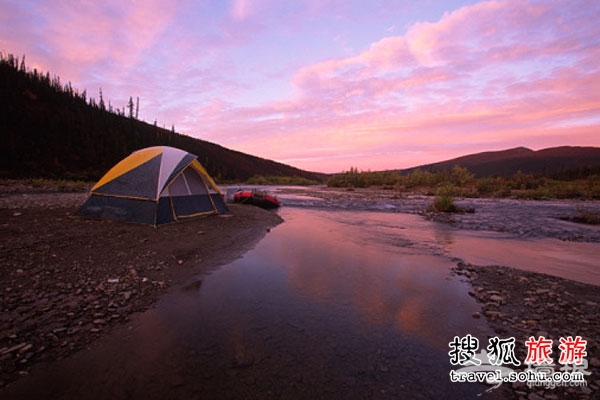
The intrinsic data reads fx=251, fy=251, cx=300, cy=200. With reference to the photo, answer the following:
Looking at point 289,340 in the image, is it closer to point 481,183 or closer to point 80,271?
point 80,271

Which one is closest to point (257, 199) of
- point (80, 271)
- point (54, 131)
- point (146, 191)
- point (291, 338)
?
point (146, 191)

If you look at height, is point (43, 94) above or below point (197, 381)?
above

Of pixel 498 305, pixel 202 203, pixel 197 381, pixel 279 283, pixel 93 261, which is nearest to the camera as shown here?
pixel 197 381

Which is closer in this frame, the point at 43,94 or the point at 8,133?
the point at 8,133

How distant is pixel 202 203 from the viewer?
988 centimetres

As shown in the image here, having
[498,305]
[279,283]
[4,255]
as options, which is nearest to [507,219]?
[498,305]

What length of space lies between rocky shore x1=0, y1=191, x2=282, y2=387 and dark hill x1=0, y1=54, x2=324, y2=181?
31260 millimetres

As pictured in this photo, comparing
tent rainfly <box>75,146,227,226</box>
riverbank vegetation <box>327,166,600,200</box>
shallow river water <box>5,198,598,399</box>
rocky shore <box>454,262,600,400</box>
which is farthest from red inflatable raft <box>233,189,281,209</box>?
riverbank vegetation <box>327,166,600,200</box>

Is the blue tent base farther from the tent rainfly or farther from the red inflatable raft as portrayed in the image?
the red inflatable raft

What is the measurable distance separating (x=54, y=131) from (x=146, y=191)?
46.8 metres

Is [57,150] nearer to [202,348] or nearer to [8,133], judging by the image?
[8,133]

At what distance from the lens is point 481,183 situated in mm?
23172

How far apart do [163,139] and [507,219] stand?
228ft

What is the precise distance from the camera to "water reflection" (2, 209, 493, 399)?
2.15 m
